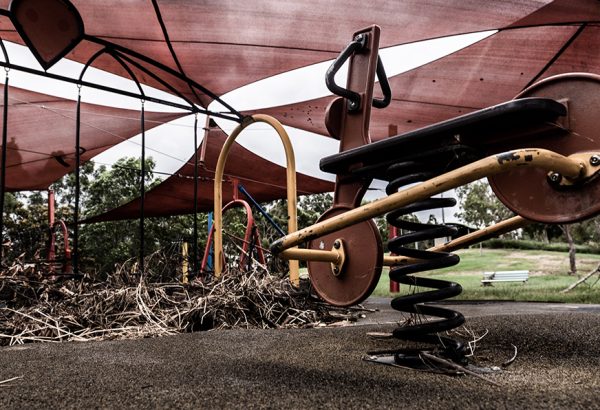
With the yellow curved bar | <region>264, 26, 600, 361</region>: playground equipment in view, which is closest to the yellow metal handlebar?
<region>264, 26, 600, 361</region>: playground equipment

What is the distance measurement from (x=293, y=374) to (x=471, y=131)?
707mm

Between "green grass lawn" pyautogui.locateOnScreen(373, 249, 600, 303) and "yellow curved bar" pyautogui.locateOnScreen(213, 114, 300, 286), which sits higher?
"yellow curved bar" pyautogui.locateOnScreen(213, 114, 300, 286)

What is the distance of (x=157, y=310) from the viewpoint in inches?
96.1

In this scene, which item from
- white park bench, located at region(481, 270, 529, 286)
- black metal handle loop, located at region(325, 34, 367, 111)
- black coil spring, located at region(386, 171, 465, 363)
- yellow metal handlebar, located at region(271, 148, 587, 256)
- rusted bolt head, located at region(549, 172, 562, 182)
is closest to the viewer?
yellow metal handlebar, located at region(271, 148, 587, 256)

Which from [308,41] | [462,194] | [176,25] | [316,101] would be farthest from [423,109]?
[462,194]

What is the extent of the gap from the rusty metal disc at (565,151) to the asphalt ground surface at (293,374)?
0.35 meters

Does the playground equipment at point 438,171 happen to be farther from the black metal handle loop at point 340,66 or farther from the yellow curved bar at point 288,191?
the yellow curved bar at point 288,191

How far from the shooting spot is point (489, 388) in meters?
0.94

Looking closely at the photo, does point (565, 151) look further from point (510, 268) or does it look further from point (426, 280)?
point (510, 268)

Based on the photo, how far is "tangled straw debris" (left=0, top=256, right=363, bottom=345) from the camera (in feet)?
7.14

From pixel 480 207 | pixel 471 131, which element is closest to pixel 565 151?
pixel 471 131

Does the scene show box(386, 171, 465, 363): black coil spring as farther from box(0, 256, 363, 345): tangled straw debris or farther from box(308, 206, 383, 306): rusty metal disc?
box(0, 256, 363, 345): tangled straw debris

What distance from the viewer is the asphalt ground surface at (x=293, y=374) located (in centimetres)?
88

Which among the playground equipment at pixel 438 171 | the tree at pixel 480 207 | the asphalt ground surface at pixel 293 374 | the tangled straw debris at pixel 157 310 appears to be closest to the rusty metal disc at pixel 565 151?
the playground equipment at pixel 438 171
